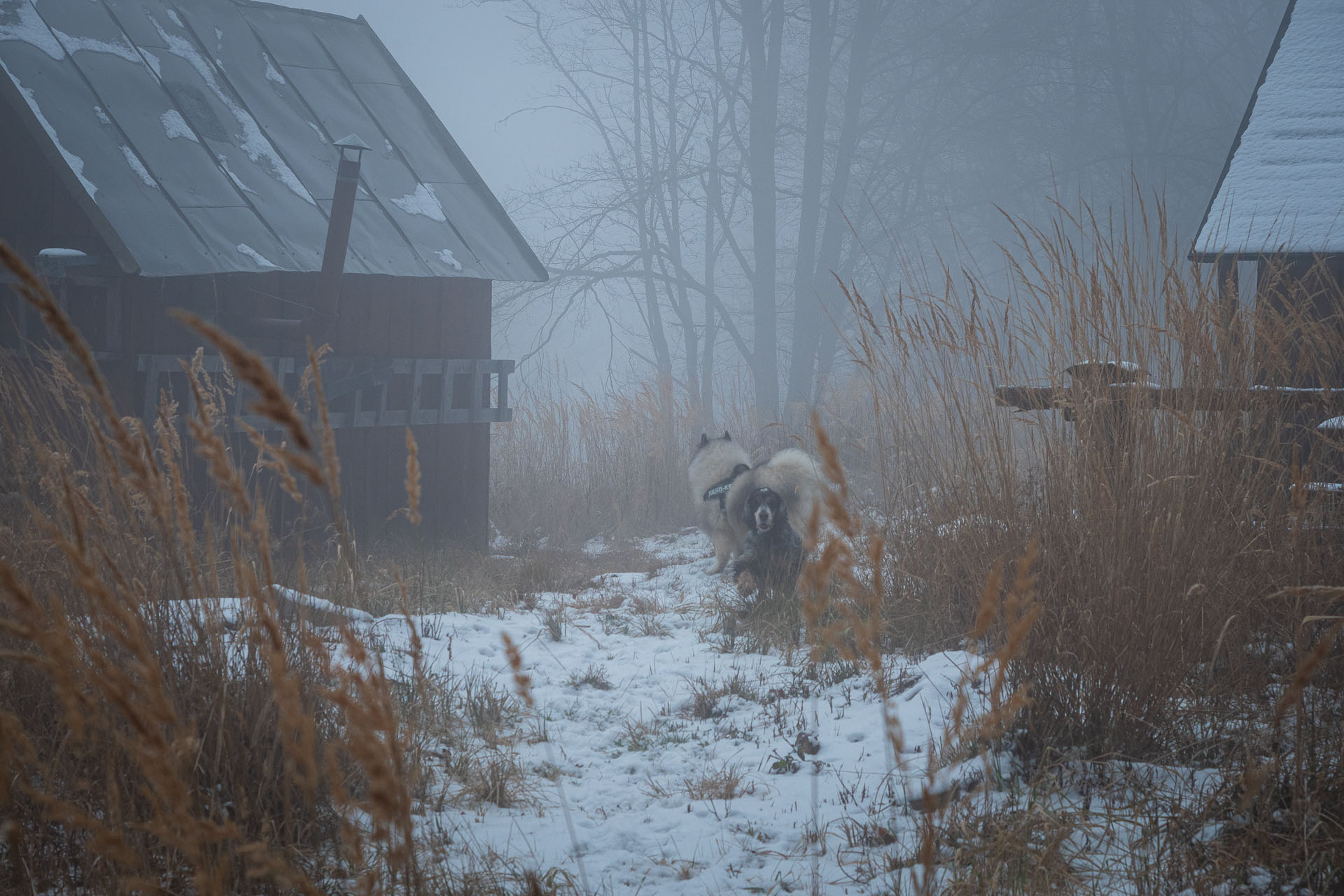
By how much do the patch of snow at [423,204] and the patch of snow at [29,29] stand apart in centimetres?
284

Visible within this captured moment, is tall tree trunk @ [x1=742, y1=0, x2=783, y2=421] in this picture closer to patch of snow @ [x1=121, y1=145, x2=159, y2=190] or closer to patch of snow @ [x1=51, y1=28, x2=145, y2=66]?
patch of snow @ [x1=51, y1=28, x2=145, y2=66]

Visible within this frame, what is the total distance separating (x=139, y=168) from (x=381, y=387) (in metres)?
2.59

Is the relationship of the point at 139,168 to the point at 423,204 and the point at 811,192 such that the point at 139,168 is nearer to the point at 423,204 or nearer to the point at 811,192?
the point at 423,204

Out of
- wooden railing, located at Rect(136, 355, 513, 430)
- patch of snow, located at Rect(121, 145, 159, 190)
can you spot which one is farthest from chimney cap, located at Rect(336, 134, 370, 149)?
wooden railing, located at Rect(136, 355, 513, 430)

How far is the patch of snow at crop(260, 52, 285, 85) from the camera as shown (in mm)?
8430

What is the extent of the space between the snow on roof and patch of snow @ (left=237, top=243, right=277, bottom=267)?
6.69 m

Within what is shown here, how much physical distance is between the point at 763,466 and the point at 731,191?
46.9 ft

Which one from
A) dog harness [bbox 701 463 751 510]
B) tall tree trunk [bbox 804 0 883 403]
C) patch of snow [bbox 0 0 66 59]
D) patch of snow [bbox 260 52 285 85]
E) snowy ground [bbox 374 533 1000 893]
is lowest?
snowy ground [bbox 374 533 1000 893]

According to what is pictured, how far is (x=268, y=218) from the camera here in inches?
281

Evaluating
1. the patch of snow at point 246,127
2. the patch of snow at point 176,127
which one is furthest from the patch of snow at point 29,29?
the patch of snow at point 246,127

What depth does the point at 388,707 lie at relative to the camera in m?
1.32

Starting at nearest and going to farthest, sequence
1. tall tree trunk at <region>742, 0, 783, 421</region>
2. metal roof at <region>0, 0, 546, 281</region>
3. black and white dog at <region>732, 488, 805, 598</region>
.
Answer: black and white dog at <region>732, 488, 805, 598</region> < metal roof at <region>0, 0, 546, 281</region> < tall tree trunk at <region>742, 0, 783, 421</region>

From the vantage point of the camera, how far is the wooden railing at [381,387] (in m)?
6.66

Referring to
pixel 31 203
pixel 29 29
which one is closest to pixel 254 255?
pixel 31 203
